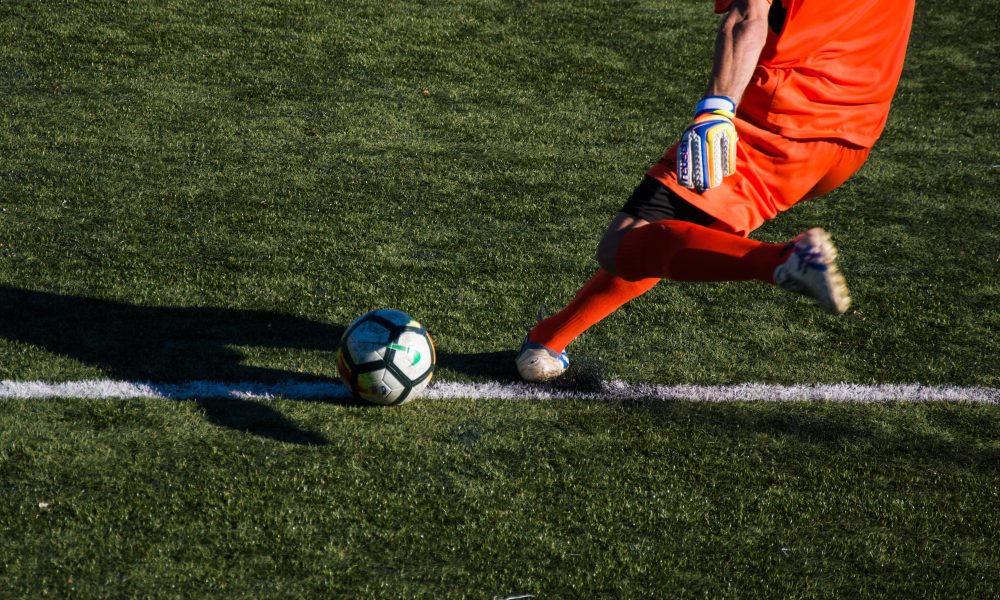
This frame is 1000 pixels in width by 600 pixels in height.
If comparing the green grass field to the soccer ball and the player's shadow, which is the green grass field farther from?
the soccer ball

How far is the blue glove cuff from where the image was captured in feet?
9.76

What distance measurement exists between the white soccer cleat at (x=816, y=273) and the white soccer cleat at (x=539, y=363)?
3.92ft

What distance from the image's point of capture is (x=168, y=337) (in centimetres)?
387

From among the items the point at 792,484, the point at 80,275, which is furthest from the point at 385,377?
the point at 80,275

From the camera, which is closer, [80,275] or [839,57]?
[839,57]

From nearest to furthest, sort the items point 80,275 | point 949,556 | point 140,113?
point 949,556 < point 80,275 < point 140,113

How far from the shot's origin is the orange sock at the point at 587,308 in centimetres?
367

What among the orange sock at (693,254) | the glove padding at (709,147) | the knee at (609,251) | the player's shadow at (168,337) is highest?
the glove padding at (709,147)

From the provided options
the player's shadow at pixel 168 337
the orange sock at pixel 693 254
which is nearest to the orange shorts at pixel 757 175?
the orange sock at pixel 693 254

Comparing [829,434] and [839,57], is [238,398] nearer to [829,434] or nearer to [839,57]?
[829,434]

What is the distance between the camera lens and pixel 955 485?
3.28 m

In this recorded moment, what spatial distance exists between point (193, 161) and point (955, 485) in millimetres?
4009

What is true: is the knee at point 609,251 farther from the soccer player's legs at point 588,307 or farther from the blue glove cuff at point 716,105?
the blue glove cuff at point 716,105

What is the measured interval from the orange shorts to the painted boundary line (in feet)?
2.43
